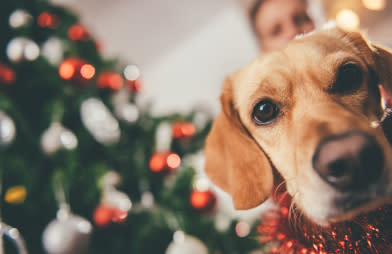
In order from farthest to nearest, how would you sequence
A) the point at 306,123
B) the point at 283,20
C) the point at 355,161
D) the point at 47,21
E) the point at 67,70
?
the point at 47,21 < the point at 67,70 < the point at 283,20 < the point at 306,123 < the point at 355,161

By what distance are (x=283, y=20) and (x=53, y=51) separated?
147cm

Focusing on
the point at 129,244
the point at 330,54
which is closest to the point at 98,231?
the point at 129,244

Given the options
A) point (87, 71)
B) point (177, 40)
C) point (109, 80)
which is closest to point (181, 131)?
point (109, 80)

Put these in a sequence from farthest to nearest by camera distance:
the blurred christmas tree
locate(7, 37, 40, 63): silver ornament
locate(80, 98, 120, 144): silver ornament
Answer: locate(80, 98, 120, 144): silver ornament
locate(7, 37, 40, 63): silver ornament
the blurred christmas tree

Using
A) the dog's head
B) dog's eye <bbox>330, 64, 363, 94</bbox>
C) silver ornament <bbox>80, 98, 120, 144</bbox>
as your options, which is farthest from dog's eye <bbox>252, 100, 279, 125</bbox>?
silver ornament <bbox>80, 98, 120, 144</bbox>

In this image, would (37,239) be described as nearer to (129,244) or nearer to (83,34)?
(129,244)

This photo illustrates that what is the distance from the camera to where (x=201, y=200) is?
1414 millimetres

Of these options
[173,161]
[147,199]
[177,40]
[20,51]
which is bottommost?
[147,199]

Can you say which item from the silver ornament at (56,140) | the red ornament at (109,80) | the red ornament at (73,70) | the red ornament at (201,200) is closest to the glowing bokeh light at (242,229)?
the red ornament at (201,200)

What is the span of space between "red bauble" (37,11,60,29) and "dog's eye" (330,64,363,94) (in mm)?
1892

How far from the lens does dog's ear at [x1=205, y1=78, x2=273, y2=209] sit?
701mm

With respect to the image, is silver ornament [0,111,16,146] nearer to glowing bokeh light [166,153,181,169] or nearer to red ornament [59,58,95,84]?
red ornament [59,58,95,84]

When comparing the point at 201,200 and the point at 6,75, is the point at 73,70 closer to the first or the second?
the point at 6,75

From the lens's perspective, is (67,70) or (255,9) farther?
(67,70)
